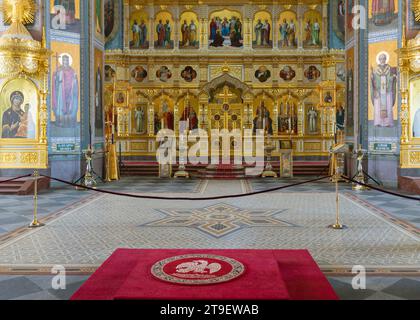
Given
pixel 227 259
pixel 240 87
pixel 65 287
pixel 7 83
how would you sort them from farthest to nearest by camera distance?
pixel 240 87
pixel 7 83
pixel 227 259
pixel 65 287

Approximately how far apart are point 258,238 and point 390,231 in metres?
2.41

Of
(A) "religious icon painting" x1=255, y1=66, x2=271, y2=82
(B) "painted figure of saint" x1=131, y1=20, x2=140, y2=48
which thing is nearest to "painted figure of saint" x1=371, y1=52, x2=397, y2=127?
(A) "religious icon painting" x1=255, y1=66, x2=271, y2=82

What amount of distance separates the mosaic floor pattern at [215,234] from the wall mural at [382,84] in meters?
5.04

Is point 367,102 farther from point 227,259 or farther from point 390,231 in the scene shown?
point 227,259

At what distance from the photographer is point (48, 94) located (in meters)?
14.7

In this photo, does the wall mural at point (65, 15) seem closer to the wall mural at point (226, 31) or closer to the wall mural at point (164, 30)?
the wall mural at point (164, 30)

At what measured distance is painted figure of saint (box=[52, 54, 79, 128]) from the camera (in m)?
15.0

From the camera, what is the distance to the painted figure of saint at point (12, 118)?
14102 mm

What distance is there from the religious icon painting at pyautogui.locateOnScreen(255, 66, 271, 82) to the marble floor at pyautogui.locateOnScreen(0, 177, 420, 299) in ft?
41.1

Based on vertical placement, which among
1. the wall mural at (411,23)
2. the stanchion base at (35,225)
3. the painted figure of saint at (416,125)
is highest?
the wall mural at (411,23)

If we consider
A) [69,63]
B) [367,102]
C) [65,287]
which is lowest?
[65,287]

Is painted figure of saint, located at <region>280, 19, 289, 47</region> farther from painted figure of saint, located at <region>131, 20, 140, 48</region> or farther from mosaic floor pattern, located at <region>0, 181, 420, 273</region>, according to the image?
mosaic floor pattern, located at <region>0, 181, 420, 273</region>

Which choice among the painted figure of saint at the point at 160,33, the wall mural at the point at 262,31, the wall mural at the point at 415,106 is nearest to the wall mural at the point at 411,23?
the wall mural at the point at 415,106
